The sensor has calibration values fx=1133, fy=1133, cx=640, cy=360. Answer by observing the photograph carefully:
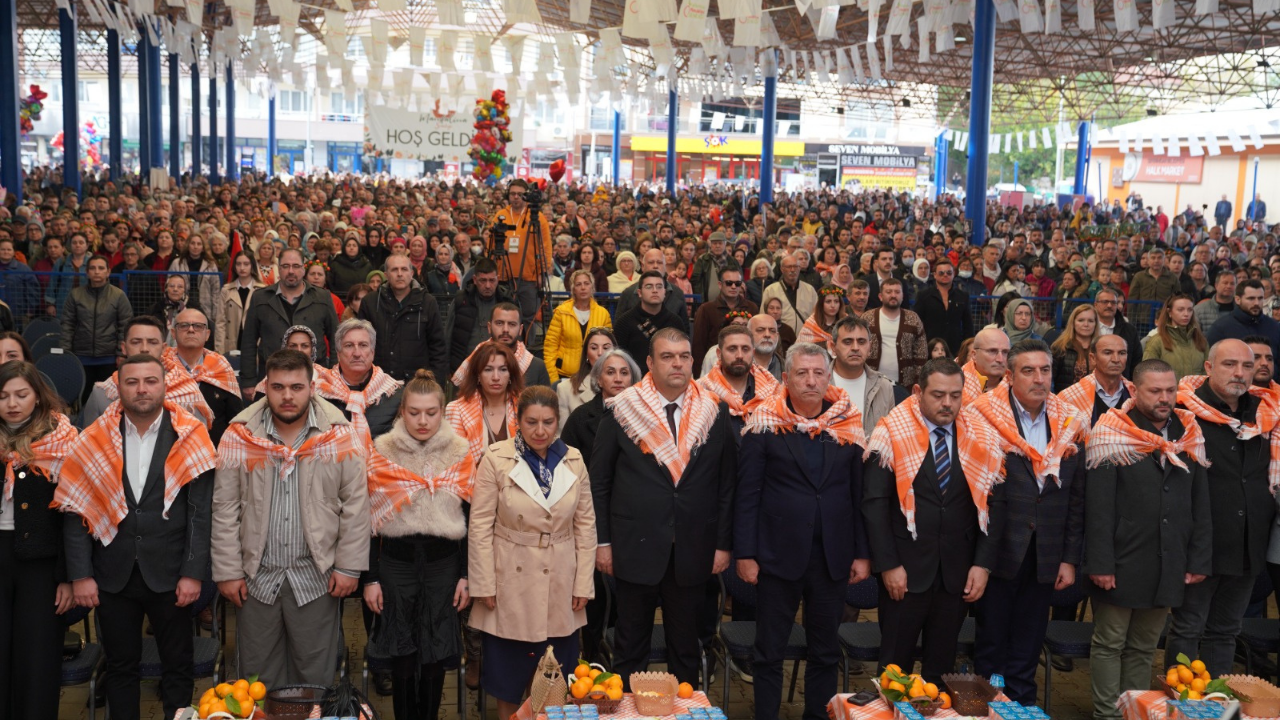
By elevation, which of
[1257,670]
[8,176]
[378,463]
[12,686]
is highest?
[8,176]

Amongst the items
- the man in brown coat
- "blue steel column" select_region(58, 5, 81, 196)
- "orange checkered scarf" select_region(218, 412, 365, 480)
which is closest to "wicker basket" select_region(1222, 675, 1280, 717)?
"orange checkered scarf" select_region(218, 412, 365, 480)

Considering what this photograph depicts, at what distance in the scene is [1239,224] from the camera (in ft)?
90.8

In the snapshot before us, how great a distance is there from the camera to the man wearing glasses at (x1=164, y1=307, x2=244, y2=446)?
218 inches

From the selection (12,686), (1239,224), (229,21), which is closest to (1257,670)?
(12,686)

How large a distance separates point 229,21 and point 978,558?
2884cm

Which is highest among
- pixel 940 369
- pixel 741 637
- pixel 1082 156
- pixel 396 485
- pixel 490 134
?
pixel 1082 156

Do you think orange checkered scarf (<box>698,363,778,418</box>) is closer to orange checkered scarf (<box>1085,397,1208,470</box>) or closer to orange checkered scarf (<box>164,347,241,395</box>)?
orange checkered scarf (<box>1085,397,1208,470</box>)

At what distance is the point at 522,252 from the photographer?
9.81m

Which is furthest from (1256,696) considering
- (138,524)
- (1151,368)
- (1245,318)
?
(1245,318)

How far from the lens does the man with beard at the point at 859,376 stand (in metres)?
5.77

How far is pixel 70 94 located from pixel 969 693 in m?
19.6

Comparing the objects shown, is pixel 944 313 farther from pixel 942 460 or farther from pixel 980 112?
pixel 980 112

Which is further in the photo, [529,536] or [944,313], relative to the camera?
[944,313]

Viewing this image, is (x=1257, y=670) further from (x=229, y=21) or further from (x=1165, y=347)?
(x=229, y=21)
